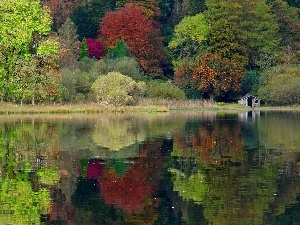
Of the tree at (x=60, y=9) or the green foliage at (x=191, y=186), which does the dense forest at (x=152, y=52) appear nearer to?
the tree at (x=60, y=9)

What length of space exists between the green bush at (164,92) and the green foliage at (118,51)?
6.45 m

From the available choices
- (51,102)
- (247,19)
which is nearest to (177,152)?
(51,102)

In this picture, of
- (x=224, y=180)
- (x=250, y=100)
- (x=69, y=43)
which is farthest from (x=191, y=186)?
(x=250, y=100)

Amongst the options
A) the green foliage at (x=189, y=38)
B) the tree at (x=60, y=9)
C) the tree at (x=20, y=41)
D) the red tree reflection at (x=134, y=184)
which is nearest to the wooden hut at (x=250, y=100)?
the green foliage at (x=189, y=38)

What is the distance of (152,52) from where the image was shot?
92.2 m

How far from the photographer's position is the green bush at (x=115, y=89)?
70500 millimetres

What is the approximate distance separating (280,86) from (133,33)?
20038 mm

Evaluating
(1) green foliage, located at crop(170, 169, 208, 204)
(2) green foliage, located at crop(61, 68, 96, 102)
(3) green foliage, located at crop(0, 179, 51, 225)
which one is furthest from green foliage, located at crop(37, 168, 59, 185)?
(2) green foliage, located at crop(61, 68, 96, 102)

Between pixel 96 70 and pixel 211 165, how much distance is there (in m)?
52.8

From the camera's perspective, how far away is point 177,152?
106ft

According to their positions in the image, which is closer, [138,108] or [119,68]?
[138,108]

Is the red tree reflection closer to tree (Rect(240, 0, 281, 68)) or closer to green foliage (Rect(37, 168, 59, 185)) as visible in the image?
green foliage (Rect(37, 168, 59, 185))

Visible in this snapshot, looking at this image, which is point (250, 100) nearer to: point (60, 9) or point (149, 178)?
point (60, 9)

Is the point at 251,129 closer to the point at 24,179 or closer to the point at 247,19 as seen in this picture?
the point at 24,179
